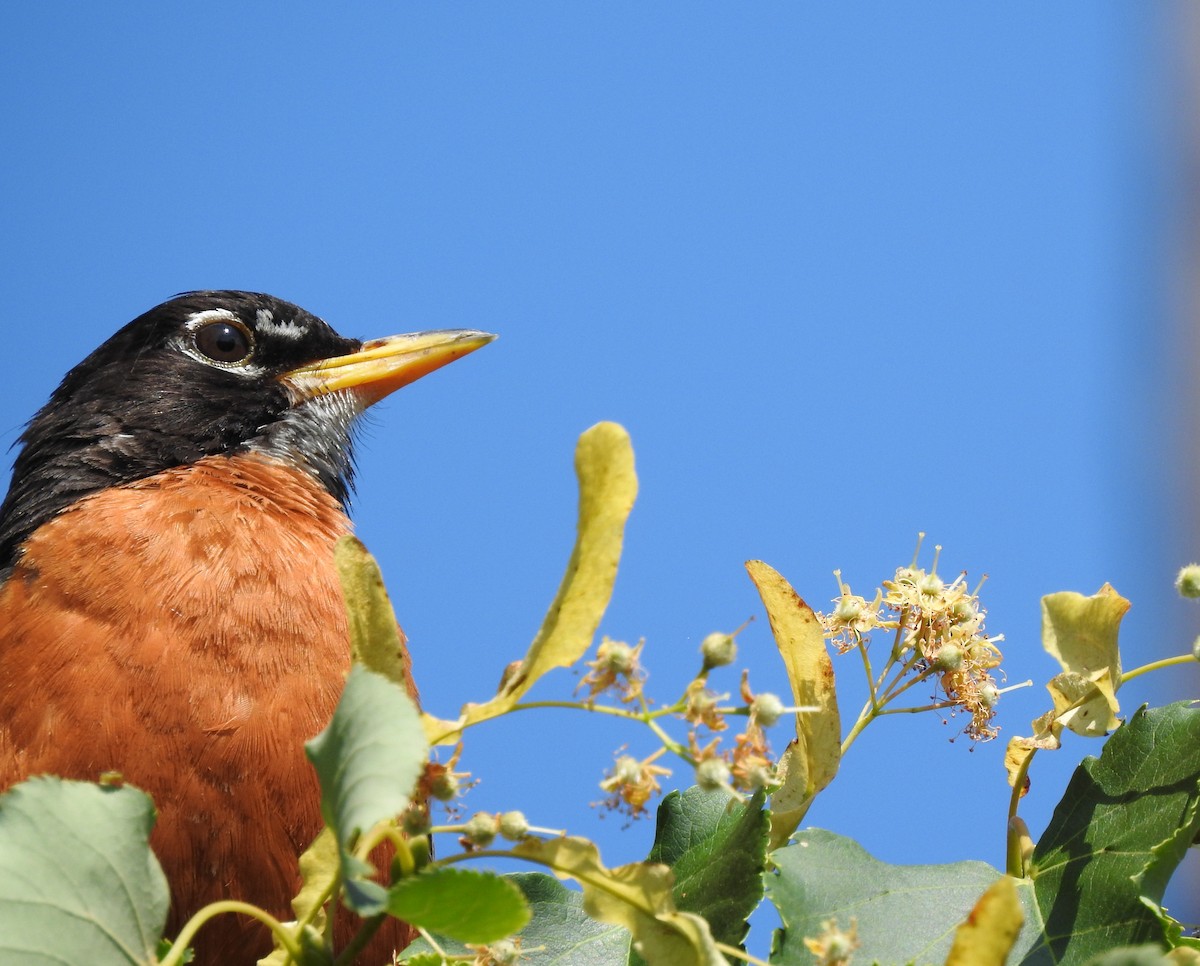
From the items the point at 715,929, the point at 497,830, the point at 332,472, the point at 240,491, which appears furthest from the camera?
the point at 332,472

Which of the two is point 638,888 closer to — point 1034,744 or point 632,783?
point 632,783

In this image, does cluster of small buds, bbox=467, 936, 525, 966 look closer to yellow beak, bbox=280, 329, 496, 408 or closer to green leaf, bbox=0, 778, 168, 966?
green leaf, bbox=0, 778, 168, 966

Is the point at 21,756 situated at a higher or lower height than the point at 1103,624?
lower

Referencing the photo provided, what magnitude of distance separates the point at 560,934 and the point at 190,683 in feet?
3.98

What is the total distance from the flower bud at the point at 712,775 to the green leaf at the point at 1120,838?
49 centimetres

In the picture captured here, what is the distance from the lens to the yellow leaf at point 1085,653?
4.57 feet

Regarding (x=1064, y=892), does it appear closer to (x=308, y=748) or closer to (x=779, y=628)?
(x=779, y=628)

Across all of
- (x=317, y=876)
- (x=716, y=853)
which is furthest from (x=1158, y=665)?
(x=317, y=876)

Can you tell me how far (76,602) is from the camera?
8.72 ft

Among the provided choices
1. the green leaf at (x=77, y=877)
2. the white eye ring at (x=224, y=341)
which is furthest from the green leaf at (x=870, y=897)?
the white eye ring at (x=224, y=341)

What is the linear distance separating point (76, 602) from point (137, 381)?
1.48 meters

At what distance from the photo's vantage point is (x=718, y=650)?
102 centimetres

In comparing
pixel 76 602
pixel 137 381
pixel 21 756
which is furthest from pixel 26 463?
pixel 21 756

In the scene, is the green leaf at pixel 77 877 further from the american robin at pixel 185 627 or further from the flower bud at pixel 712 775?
the american robin at pixel 185 627
